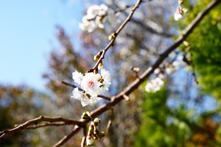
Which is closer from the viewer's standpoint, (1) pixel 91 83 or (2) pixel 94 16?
(1) pixel 91 83

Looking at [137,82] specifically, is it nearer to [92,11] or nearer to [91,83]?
[91,83]

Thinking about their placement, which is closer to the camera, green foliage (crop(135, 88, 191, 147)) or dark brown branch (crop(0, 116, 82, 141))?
dark brown branch (crop(0, 116, 82, 141))

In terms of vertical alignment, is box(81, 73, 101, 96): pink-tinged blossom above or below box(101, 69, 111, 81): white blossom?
below

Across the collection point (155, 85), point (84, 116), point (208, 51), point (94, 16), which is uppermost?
point (94, 16)

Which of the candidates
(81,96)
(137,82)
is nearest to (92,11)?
(137,82)

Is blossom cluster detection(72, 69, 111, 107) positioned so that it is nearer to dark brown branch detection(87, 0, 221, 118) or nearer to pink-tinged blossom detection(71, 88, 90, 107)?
pink-tinged blossom detection(71, 88, 90, 107)

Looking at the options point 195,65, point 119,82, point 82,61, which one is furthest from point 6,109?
point 195,65

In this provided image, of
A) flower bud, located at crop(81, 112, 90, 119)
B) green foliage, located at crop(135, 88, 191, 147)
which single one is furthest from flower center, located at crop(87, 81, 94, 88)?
green foliage, located at crop(135, 88, 191, 147)

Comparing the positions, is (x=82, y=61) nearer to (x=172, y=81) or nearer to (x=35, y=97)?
(x=172, y=81)

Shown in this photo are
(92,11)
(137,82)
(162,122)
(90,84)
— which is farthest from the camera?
(162,122)
